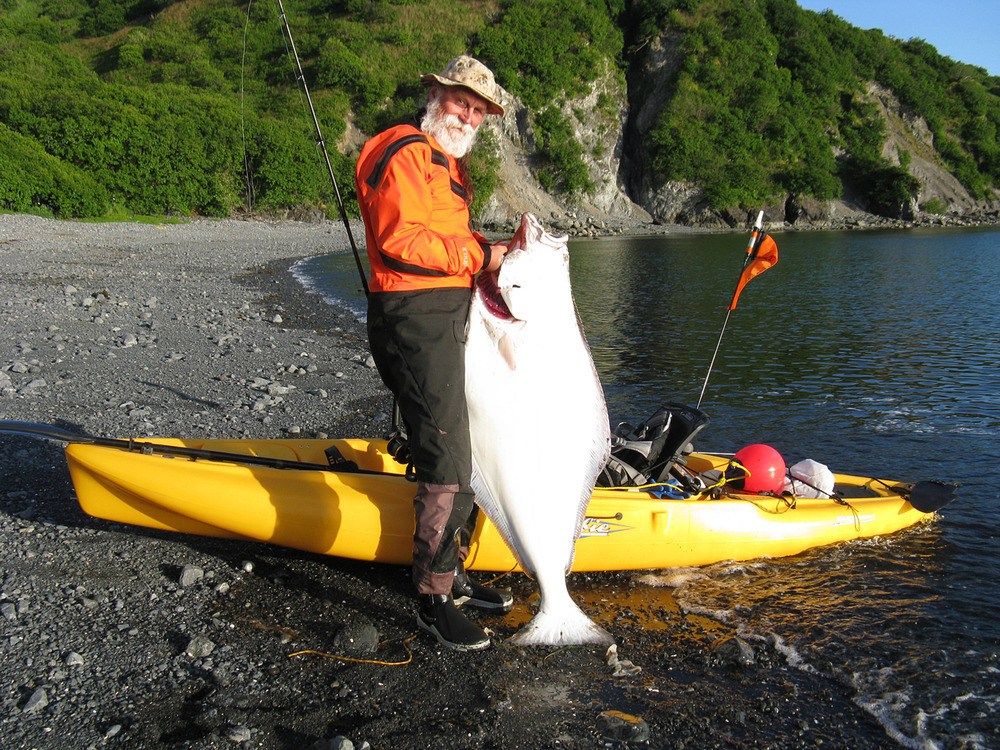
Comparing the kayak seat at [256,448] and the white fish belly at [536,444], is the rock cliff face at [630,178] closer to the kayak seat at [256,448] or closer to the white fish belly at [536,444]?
the kayak seat at [256,448]

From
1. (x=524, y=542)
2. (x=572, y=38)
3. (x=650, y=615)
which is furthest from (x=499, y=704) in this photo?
(x=572, y=38)

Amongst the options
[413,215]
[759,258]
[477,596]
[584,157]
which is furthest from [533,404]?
[584,157]

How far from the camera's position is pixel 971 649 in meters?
4.16

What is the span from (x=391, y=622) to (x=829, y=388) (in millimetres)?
9370

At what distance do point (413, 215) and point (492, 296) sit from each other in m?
0.62

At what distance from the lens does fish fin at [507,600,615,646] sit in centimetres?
332

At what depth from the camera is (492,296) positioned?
3500 mm

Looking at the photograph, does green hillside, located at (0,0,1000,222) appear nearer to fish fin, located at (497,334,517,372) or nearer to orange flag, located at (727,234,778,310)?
orange flag, located at (727,234,778,310)

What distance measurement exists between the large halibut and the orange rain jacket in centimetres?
25

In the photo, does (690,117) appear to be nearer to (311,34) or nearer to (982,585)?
(311,34)

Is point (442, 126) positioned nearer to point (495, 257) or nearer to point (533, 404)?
point (495, 257)

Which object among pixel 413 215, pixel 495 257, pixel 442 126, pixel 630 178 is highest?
pixel 630 178

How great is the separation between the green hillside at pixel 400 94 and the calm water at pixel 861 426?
21.3 m

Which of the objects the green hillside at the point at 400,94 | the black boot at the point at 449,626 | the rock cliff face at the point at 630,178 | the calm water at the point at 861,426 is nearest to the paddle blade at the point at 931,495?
the calm water at the point at 861,426
